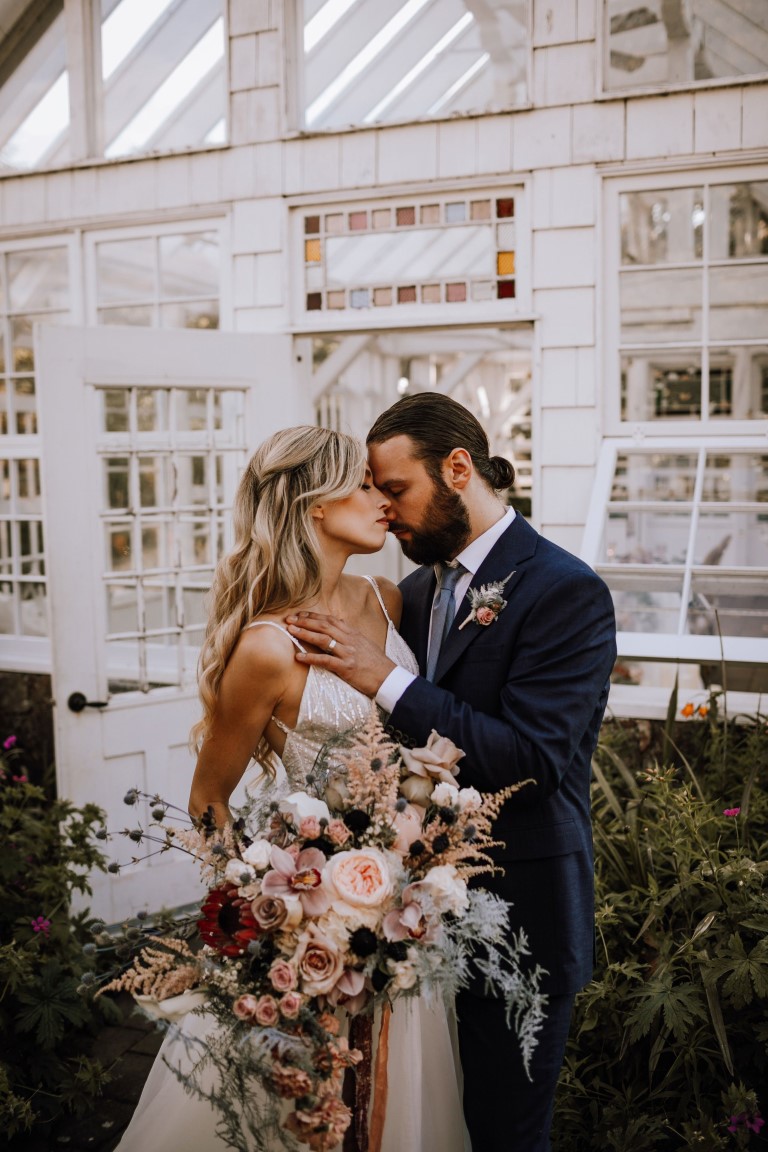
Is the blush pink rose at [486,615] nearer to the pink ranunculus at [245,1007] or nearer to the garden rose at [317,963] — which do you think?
the garden rose at [317,963]

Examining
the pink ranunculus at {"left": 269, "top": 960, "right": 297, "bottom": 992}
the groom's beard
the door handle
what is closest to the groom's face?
the groom's beard

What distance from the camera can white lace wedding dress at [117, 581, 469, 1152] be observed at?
1751 millimetres

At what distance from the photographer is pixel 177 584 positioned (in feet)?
13.0

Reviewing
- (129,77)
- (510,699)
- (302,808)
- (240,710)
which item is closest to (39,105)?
(129,77)

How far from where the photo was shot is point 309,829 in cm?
134

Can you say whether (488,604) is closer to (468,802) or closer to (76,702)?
(468,802)

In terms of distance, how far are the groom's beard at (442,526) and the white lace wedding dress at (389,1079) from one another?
1.19ft

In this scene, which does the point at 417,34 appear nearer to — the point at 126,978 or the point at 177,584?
the point at 177,584

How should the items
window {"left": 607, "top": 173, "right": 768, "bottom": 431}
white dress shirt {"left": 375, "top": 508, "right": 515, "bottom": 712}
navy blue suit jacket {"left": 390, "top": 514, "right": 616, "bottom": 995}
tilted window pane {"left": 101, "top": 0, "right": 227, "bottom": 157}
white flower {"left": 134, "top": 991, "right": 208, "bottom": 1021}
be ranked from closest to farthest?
white flower {"left": 134, "top": 991, "right": 208, "bottom": 1021} → navy blue suit jacket {"left": 390, "top": 514, "right": 616, "bottom": 995} → white dress shirt {"left": 375, "top": 508, "right": 515, "bottom": 712} → window {"left": 607, "top": 173, "right": 768, "bottom": 431} → tilted window pane {"left": 101, "top": 0, "right": 227, "bottom": 157}

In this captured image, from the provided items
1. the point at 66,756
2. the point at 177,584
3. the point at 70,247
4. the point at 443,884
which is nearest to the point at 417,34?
the point at 70,247

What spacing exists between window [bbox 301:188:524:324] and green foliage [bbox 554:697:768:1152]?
225 cm

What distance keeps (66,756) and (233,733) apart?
2040 mm

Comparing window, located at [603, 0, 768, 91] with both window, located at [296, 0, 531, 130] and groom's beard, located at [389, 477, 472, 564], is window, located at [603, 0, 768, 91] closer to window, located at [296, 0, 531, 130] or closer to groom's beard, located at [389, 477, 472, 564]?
window, located at [296, 0, 531, 130]

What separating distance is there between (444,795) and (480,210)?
3233 millimetres
